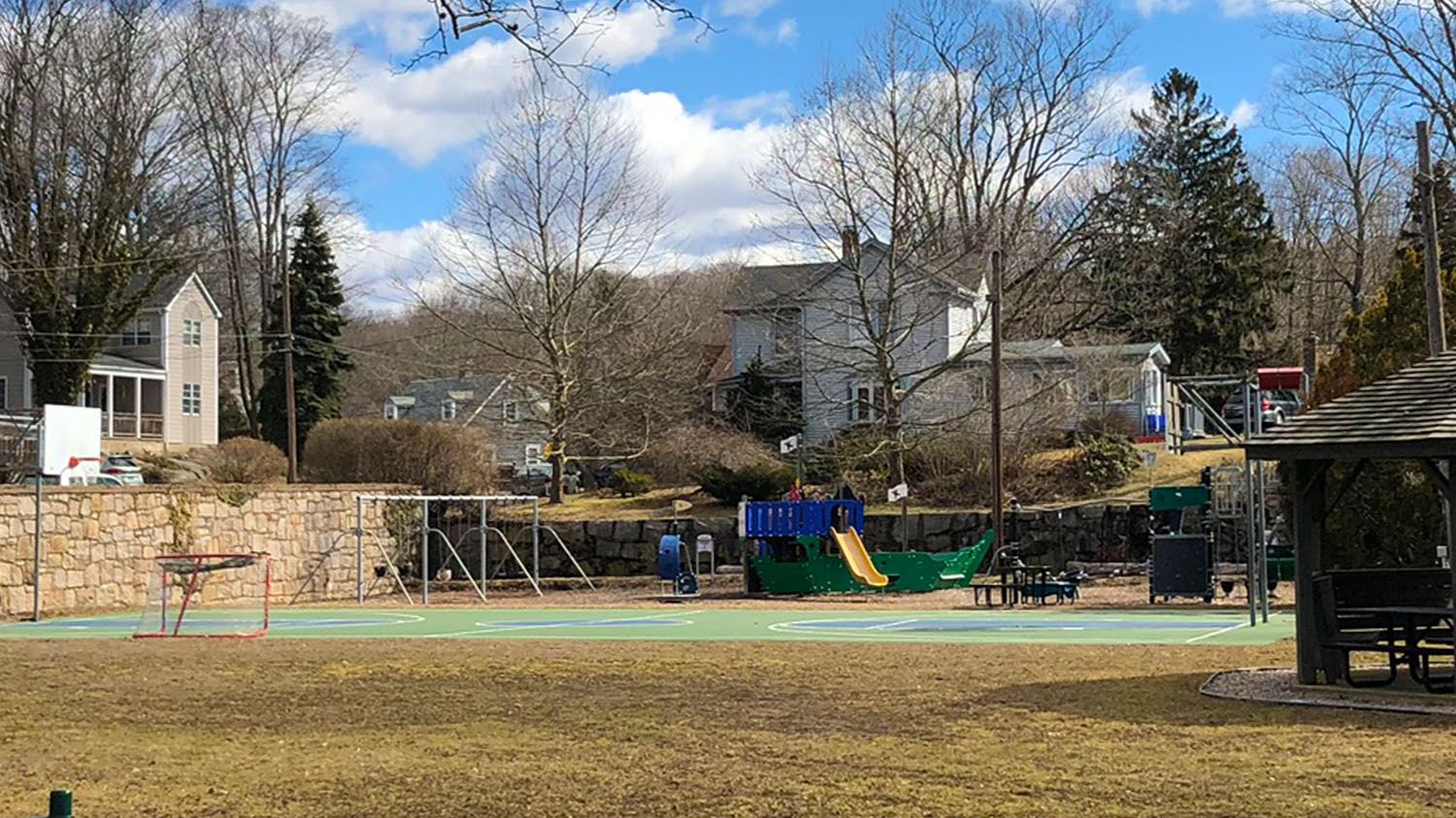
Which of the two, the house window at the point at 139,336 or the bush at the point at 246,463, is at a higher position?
the house window at the point at 139,336


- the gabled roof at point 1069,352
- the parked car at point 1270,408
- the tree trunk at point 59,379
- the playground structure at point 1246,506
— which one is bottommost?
the playground structure at point 1246,506

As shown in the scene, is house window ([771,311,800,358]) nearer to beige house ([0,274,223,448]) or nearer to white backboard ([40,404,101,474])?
white backboard ([40,404,101,474])

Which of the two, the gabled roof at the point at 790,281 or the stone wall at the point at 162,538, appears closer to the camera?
the stone wall at the point at 162,538

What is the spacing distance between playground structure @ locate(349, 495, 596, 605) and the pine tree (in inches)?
793

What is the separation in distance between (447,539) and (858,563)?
848 cm

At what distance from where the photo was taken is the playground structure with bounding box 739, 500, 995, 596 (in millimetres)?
31141

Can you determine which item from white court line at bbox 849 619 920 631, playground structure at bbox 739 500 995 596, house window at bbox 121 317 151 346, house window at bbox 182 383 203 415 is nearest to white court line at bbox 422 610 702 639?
white court line at bbox 849 619 920 631

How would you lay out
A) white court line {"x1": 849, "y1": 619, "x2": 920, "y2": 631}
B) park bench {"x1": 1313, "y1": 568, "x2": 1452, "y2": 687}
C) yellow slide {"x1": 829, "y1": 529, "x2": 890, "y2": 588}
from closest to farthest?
park bench {"x1": 1313, "y1": 568, "x2": 1452, "y2": 687} < white court line {"x1": 849, "y1": 619, "x2": 920, "y2": 631} < yellow slide {"x1": 829, "y1": 529, "x2": 890, "y2": 588}

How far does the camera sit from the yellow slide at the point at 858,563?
30891 millimetres

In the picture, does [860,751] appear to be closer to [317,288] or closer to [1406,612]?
[1406,612]

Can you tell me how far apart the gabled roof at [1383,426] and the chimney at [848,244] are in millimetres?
28585

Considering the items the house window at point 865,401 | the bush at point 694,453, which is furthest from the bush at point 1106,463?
the bush at point 694,453

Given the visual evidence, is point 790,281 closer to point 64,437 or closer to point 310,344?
point 310,344

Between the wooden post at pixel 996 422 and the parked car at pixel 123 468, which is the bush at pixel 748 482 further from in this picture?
the parked car at pixel 123 468
